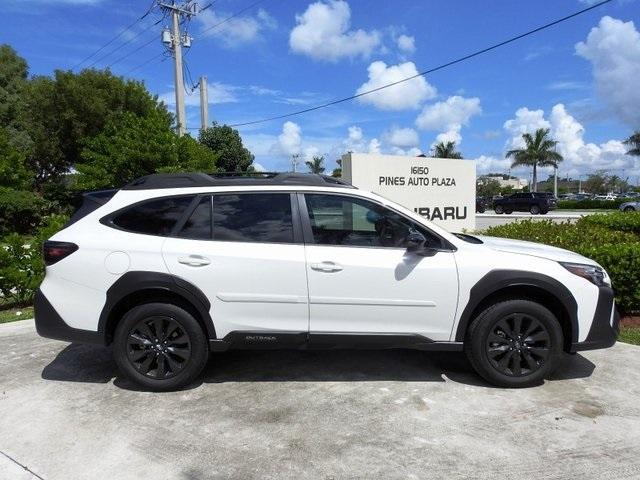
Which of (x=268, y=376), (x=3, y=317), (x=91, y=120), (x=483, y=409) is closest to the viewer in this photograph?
(x=483, y=409)

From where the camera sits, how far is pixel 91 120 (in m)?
22.7

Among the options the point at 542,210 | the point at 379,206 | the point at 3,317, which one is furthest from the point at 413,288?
the point at 542,210

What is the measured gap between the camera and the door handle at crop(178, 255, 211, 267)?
3879mm

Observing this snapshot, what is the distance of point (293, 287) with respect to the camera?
12.7 ft

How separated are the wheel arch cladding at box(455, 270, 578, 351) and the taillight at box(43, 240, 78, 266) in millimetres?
3121

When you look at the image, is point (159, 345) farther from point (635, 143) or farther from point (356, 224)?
point (635, 143)

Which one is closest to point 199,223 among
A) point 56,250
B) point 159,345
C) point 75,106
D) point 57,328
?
point 159,345

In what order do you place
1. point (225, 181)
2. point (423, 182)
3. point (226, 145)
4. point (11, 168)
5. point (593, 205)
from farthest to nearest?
point (593, 205)
point (226, 145)
point (11, 168)
point (423, 182)
point (225, 181)

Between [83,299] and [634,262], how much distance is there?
5.71 meters

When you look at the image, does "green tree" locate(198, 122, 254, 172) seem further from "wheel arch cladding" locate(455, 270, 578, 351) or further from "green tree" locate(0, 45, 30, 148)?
"wheel arch cladding" locate(455, 270, 578, 351)

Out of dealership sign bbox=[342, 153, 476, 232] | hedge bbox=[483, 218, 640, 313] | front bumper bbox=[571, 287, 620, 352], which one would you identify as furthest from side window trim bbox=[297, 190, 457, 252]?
dealership sign bbox=[342, 153, 476, 232]

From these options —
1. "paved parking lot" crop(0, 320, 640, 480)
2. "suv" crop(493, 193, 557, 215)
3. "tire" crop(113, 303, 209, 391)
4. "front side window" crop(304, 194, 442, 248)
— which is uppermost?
"suv" crop(493, 193, 557, 215)

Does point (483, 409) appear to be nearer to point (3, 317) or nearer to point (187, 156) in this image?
point (3, 317)

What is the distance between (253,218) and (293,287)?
65 cm
